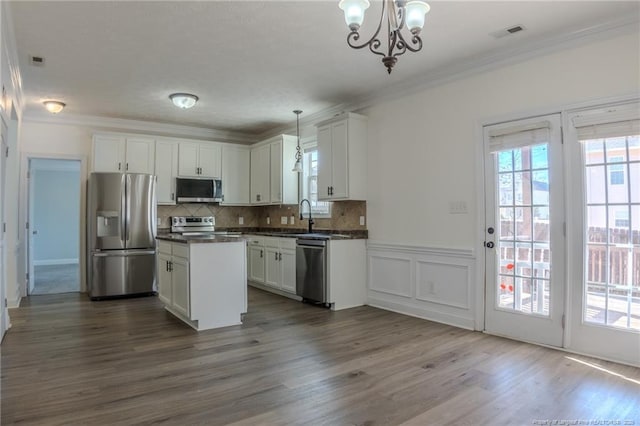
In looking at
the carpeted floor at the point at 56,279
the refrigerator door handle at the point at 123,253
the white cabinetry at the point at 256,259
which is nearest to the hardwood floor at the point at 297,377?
the refrigerator door handle at the point at 123,253

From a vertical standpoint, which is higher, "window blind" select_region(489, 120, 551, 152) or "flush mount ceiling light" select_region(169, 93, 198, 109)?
"flush mount ceiling light" select_region(169, 93, 198, 109)

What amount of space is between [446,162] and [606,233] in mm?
1550

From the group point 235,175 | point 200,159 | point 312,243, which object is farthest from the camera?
point 235,175

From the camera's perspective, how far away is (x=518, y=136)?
360cm

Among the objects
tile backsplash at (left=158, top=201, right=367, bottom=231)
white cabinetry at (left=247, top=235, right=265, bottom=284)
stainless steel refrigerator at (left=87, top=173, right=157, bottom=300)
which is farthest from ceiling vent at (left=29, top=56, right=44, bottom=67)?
white cabinetry at (left=247, top=235, right=265, bottom=284)

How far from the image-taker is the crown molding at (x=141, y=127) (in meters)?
5.85

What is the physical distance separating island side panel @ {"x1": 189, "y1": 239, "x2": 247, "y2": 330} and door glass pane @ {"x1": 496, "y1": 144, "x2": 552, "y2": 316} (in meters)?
2.53

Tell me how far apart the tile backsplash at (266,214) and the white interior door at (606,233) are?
2470 millimetres

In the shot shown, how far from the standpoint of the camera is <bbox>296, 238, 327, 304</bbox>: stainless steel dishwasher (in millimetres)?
4840

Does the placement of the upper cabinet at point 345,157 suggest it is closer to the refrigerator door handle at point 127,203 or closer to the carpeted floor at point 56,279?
the refrigerator door handle at point 127,203

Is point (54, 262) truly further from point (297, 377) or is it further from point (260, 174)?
point (297, 377)

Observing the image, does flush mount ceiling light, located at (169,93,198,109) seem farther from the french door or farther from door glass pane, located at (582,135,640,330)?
door glass pane, located at (582,135,640,330)

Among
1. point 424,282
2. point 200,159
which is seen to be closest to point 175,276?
point 424,282

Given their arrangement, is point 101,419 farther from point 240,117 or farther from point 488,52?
point 240,117
